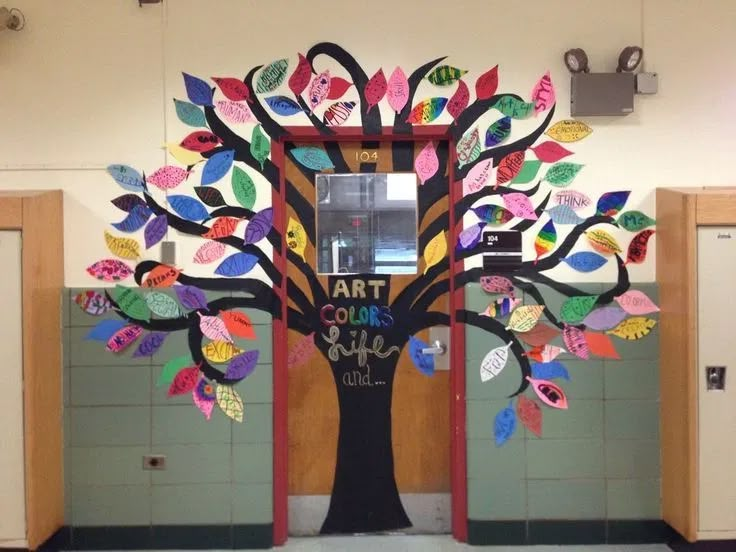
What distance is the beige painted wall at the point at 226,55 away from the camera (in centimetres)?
425

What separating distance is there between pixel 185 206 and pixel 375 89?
3.63 feet

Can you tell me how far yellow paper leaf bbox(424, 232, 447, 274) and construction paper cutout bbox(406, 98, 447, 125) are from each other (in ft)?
1.89

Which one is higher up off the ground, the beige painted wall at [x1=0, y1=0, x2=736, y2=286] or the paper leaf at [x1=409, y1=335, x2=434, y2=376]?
the beige painted wall at [x1=0, y1=0, x2=736, y2=286]

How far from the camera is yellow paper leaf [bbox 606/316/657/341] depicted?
4273mm

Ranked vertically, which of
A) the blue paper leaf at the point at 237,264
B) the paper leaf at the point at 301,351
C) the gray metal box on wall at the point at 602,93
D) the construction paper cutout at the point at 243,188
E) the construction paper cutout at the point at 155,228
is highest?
the gray metal box on wall at the point at 602,93

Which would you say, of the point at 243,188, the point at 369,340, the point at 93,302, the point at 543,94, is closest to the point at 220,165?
the point at 243,188

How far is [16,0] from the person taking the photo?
4.24 m

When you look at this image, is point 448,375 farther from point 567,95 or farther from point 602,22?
point 602,22

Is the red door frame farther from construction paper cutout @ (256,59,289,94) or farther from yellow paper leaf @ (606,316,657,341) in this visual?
yellow paper leaf @ (606,316,657,341)

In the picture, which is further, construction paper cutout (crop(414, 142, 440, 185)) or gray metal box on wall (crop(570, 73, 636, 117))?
→ construction paper cutout (crop(414, 142, 440, 185))

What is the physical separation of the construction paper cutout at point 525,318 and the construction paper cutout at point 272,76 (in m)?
1.63

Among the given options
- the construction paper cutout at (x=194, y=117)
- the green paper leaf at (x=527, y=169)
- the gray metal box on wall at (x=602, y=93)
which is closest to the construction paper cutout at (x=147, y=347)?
the construction paper cutout at (x=194, y=117)

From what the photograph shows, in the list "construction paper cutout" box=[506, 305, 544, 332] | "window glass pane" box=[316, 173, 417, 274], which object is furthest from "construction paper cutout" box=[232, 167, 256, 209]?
"construction paper cutout" box=[506, 305, 544, 332]

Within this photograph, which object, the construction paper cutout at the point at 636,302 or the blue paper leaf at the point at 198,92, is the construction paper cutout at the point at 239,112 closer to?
the blue paper leaf at the point at 198,92
